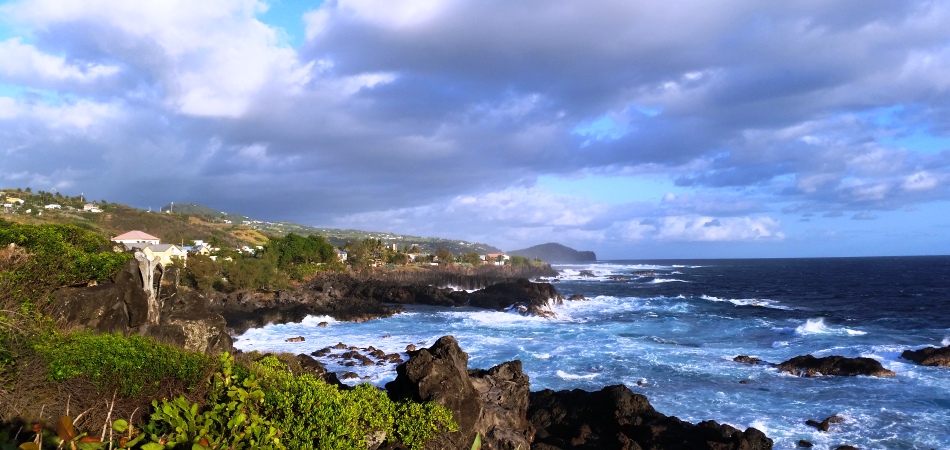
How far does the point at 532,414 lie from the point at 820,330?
2708cm

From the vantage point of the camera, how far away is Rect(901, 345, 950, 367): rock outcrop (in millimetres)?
22766

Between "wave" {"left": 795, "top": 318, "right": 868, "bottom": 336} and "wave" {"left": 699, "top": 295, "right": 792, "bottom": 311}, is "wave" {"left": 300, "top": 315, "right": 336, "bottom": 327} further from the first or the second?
"wave" {"left": 699, "top": 295, "right": 792, "bottom": 311}

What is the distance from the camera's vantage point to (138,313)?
1477cm

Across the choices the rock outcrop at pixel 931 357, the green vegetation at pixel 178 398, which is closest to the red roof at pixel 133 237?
the green vegetation at pixel 178 398

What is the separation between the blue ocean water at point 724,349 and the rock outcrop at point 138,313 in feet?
21.8

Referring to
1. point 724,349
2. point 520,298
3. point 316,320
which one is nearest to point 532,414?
point 724,349

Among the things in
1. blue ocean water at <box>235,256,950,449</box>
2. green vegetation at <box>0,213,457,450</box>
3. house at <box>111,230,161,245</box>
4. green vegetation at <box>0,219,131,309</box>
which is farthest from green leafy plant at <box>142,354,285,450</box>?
house at <box>111,230,161,245</box>

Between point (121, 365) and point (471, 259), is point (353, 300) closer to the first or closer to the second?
point (121, 365)

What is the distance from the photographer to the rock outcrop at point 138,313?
13.4 m

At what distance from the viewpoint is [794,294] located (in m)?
61.2

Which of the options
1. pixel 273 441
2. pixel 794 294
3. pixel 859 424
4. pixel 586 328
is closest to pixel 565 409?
pixel 859 424

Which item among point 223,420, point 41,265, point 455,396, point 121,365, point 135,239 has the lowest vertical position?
point 455,396

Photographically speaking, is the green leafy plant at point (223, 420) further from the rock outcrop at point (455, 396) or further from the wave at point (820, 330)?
the wave at point (820, 330)

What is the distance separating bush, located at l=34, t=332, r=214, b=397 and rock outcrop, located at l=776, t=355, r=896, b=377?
22103 mm
